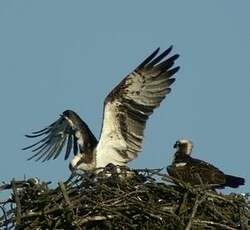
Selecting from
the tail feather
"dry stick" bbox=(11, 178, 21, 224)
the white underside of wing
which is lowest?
"dry stick" bbox=(11, 178, 21, 224)

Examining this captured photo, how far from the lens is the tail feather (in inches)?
607

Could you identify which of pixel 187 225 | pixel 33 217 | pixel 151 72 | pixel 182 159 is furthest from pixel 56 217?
pixel 151 72

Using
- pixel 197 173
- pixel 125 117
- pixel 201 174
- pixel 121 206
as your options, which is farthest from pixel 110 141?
pixel 121 206

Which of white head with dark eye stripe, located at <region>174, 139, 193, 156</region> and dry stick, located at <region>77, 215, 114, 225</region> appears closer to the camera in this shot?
dry stick, located at <region>77, 215, 114, 225</region>

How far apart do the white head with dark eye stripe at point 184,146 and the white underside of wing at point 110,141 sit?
66 centimetres

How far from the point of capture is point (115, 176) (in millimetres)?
14547

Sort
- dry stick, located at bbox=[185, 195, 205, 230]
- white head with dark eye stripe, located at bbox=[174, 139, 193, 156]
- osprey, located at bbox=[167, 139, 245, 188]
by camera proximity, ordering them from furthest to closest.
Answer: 1. white head with dark eye stripe, located at bbox=[174, 139, 193, 156]
2. osprey, located at bbox=[167, 139, 245, 188]
3. dry stick, located at bbox=[185, 195, 205, 230]

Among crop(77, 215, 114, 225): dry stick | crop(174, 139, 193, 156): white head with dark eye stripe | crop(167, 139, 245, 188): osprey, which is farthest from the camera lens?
crop(174, 139, 193, 156): white head with dark eye stripe

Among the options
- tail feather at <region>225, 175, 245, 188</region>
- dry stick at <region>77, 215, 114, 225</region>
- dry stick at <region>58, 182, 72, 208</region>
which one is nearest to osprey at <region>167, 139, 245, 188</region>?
tail feather at <region>225, 175, 245, 188</region>

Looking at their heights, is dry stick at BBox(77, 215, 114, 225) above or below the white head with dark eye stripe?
below

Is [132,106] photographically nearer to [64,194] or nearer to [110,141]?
[110,141]

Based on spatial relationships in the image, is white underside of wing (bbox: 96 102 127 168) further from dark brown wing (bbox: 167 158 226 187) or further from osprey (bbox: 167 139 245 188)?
dark brown wing (bbox: 167 158 226 187)

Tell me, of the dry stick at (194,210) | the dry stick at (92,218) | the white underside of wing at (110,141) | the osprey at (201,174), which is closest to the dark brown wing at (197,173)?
the osprey at (201,174)

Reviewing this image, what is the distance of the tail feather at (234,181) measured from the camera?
15.4 m
